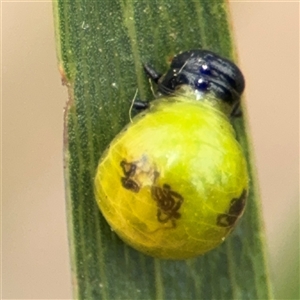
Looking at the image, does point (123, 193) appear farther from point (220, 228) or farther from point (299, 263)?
point (299, 263)

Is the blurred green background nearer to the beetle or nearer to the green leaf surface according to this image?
the green leaf surface

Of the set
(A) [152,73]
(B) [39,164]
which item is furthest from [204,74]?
(B) [39,164]

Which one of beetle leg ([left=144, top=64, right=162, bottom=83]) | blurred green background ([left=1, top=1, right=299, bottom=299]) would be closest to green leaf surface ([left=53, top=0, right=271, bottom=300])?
beetle leg ([left=144, top=64, right=162, bottom=83])

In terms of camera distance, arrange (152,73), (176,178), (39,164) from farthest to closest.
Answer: (39,164), (152,73), (176,178)

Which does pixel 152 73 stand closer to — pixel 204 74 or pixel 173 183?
pixel 204 74

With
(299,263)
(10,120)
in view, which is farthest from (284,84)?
(10,120)

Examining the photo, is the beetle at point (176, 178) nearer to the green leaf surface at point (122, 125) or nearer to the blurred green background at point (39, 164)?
the green leaf surface at point (122, 125)
